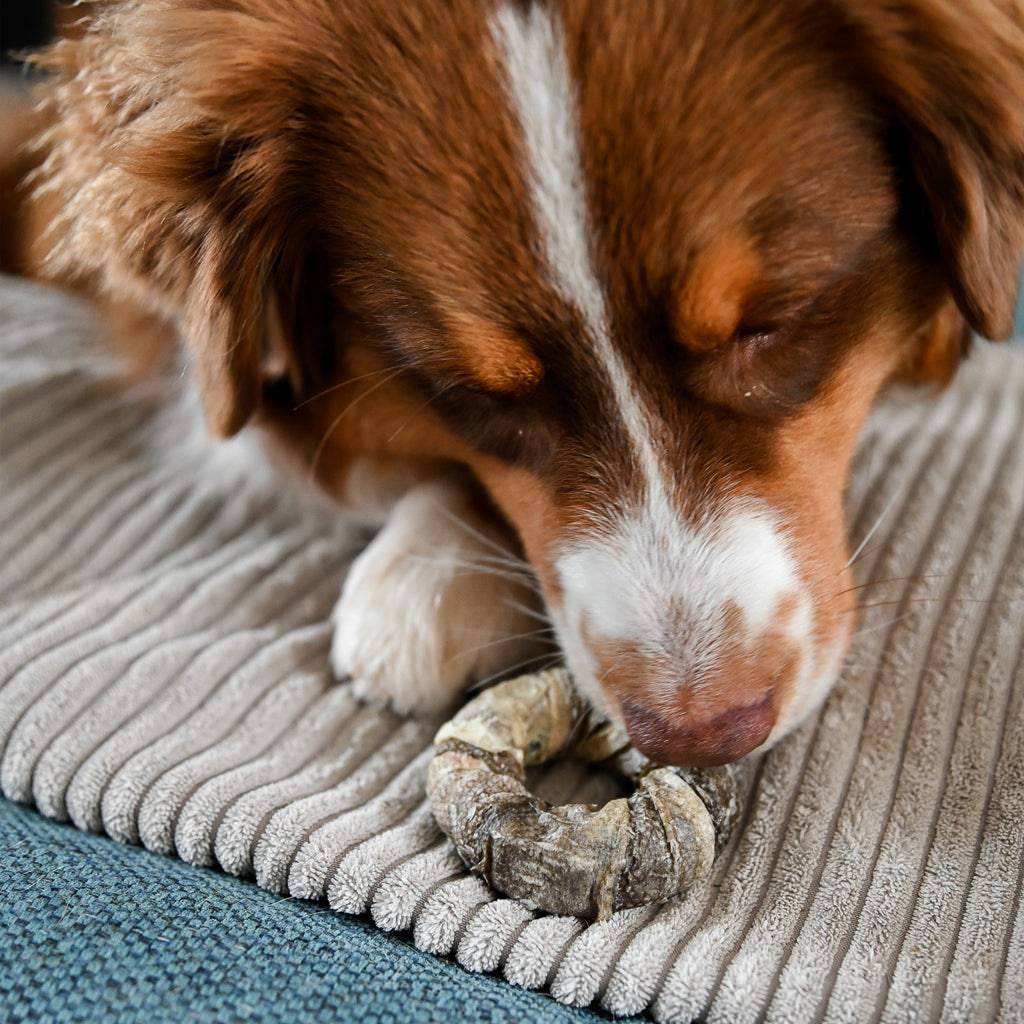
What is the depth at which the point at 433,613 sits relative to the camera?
1811 mm

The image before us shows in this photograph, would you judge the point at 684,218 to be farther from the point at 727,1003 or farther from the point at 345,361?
the point at 727,1003

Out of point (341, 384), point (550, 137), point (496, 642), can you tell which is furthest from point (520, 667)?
point (550, 137)

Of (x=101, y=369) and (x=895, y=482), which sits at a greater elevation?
(x=101, y=369)

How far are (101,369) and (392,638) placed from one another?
1173mm

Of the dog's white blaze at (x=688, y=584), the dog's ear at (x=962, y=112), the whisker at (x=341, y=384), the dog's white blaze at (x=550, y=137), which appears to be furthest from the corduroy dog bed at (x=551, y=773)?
the dog's white blaze at (x=550, y=137)

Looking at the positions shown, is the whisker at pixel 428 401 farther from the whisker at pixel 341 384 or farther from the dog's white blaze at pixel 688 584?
the dog's white blaze at pixel 688 584

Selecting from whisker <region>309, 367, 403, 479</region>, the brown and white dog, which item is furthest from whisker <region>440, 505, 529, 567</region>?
whisker <region>309, 367, 403, 479</region>

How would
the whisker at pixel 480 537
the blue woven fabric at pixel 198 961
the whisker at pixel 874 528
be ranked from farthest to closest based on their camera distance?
the whisker at pixel 480 537 → the whisker at pixel 874 528 → the blue woven fabric at pixel 198 961

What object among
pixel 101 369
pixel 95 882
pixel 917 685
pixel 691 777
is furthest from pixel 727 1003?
pixel 101 369

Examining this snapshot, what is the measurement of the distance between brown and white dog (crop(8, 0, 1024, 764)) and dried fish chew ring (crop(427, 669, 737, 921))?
0.07 m

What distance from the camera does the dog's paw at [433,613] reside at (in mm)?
1752

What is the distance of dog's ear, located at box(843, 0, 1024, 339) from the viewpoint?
1.46m

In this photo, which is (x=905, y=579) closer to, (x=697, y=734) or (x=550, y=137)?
(x=697, y=734)

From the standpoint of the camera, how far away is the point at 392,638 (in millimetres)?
1761
